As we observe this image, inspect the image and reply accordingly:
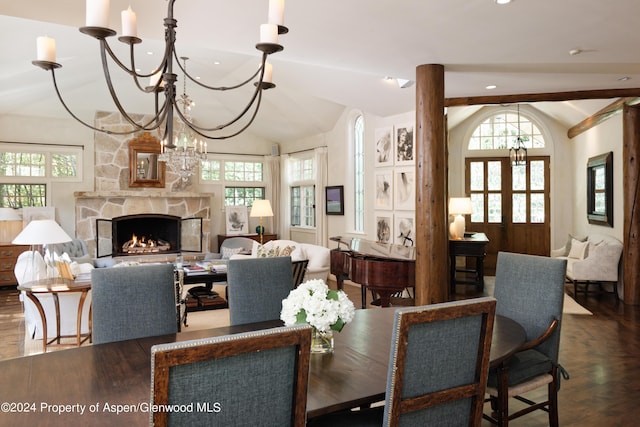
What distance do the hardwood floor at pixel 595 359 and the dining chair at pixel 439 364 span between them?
1.49 metres

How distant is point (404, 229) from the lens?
271 inches

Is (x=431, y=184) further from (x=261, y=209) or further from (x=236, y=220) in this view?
(x=236, y=220)

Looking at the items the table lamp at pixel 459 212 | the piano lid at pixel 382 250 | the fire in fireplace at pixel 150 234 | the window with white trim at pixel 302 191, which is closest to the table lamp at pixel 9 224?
the fire in fireplace at pixel 150 234

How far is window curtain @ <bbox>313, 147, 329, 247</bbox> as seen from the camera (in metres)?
8.80

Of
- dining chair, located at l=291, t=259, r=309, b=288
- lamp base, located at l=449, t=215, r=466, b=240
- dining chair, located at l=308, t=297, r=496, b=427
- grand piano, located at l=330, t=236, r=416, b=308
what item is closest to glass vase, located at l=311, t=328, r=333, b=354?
dining chair, located at l=308, t=297, r=496, b=427

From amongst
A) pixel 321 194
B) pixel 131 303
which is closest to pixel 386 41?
pixel 131 303

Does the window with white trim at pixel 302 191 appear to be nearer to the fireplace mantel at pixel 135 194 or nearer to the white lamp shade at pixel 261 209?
the white lamp shade at pixel 261 209

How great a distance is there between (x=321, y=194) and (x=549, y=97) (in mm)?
4375

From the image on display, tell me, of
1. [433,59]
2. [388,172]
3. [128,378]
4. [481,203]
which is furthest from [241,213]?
[128,378]

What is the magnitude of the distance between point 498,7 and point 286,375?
8.74ft

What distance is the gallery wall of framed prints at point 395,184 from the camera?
22.1 feet

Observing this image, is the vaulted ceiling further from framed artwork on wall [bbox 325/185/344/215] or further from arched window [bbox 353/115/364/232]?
framed artwork on wall [bbox 325/185/344/215]

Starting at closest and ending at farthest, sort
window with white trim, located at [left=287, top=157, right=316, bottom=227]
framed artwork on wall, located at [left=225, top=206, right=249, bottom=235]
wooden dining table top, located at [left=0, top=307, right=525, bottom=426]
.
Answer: wooden dining table top, located at [left=0, top=307, right=525, bottom=426]
window with white trim, located at [left=287, top=157, right=316, bottom=227]
framed artwork on wall, located at [left=225, top=206, right=249, bottom=235]

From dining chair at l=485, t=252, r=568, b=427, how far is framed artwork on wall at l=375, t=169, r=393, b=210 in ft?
13.9
